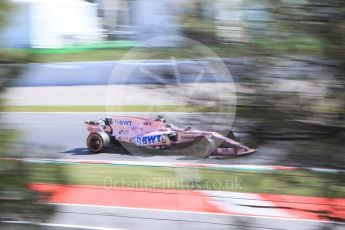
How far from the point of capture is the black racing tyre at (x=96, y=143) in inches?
106

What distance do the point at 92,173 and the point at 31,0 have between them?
1079mm

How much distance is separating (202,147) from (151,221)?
2065mm

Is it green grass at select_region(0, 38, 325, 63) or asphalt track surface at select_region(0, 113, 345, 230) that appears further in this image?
asphalt track surface at select_region(0, 113, 345, 230)

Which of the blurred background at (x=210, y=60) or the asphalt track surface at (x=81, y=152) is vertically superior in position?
the blurred background at (x=210, y=60)

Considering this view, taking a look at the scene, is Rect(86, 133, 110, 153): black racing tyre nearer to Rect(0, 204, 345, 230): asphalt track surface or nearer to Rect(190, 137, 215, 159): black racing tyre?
Rect(0, 204, 345, 230): asphalt track surface

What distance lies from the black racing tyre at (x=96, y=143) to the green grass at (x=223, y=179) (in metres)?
0.31

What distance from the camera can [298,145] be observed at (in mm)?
1790

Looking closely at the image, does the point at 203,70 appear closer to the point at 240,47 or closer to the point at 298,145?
the point at 240,47

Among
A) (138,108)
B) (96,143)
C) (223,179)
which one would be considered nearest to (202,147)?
(223,179)

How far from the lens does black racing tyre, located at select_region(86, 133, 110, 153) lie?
2.69m
